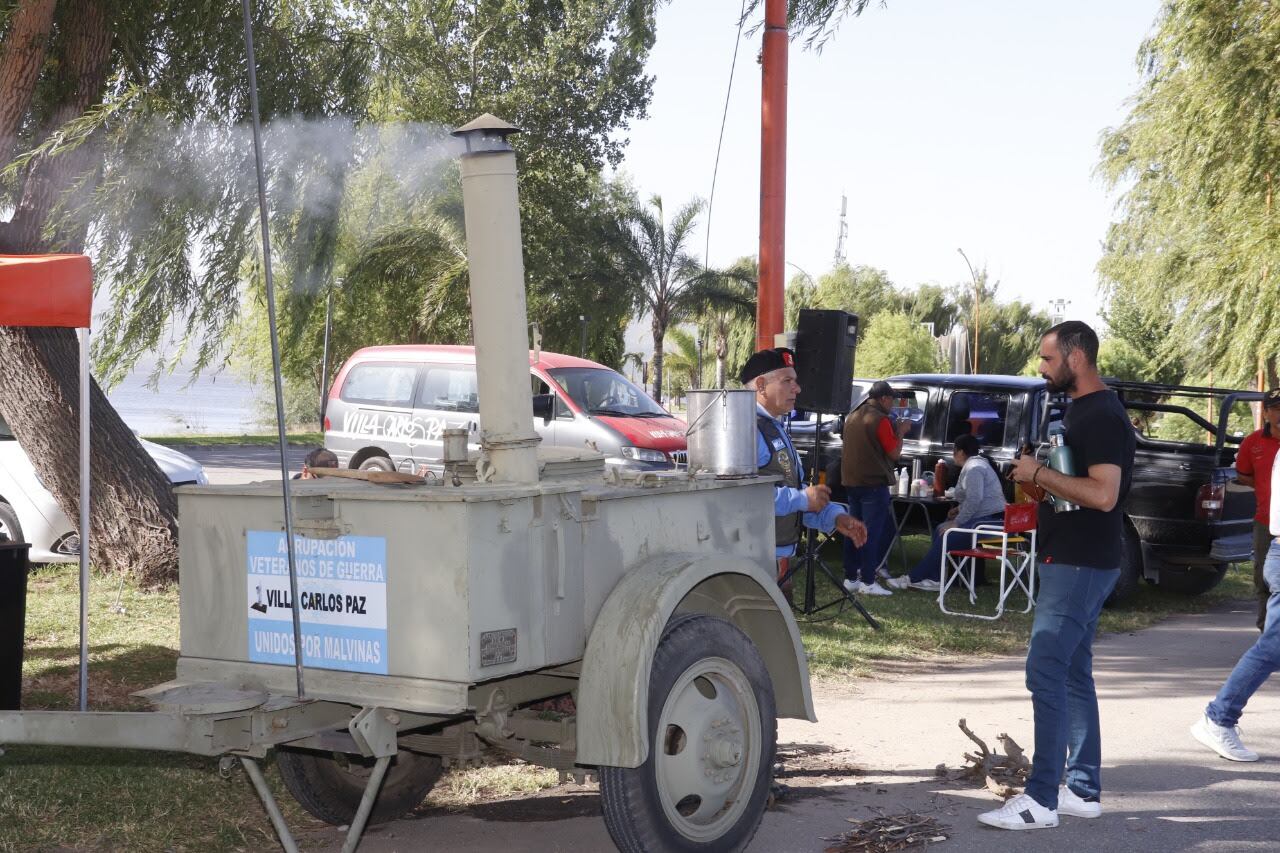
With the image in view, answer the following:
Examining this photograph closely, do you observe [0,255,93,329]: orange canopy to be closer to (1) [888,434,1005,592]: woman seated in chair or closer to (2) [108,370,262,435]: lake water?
(1) [888,434,1005,592]: woman seated in chair

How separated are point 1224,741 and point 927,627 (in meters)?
3.76

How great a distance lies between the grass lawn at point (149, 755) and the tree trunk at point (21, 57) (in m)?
3.41

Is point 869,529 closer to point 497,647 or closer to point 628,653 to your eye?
point 628,653

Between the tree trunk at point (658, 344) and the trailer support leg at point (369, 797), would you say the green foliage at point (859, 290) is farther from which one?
the trailer support leg at point (369, 797)

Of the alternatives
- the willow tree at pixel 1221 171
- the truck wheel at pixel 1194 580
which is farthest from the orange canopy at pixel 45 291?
the willow tree at pixel 1221 171

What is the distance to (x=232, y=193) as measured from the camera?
8.93m

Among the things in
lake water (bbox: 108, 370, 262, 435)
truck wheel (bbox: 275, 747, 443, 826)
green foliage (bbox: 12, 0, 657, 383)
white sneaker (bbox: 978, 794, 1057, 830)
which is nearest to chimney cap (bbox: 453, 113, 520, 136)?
truck wheel (bbox: 275, 747, 443, 826)

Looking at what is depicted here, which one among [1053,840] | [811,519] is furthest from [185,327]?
[1053,840]

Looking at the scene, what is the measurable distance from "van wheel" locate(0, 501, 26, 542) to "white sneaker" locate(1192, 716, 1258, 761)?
30.2 feet

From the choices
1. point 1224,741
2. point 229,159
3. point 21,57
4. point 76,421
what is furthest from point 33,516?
point 1224,741

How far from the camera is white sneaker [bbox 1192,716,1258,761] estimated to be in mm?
6238

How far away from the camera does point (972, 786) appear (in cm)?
580

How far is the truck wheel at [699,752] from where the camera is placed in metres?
4.11

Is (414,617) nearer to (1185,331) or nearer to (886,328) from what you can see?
(1185,331)
